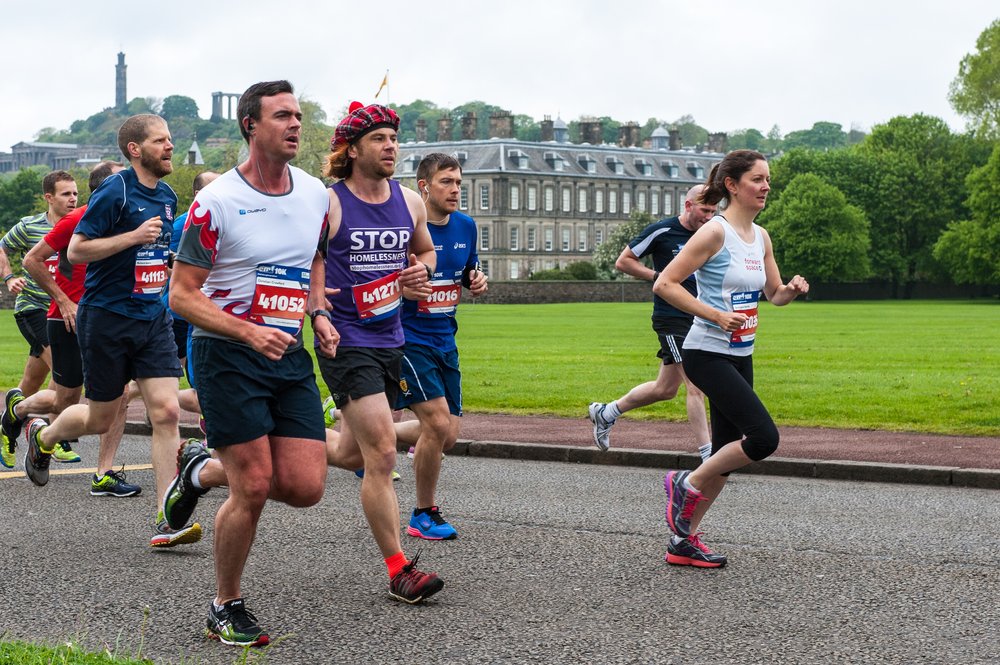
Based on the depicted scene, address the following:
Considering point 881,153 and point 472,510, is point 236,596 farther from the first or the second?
point 881,153

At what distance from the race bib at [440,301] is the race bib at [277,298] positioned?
8.08 feet

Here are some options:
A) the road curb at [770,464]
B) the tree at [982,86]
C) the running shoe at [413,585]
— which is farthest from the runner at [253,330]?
the tree at [982,86]

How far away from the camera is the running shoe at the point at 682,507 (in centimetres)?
734

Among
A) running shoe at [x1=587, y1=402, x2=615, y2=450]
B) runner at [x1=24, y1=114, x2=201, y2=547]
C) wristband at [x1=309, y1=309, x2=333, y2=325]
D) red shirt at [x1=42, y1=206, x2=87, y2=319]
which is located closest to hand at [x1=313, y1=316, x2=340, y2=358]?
wristband at [x1=309, y1=309, x2=333, y2=325]

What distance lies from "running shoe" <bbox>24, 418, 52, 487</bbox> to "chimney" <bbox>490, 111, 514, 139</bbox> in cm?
12514

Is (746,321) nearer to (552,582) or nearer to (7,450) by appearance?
(552,582)

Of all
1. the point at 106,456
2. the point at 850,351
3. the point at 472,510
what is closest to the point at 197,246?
the point at 472,510

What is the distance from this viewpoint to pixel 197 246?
5711 millimetres

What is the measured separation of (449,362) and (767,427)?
1.96 meters

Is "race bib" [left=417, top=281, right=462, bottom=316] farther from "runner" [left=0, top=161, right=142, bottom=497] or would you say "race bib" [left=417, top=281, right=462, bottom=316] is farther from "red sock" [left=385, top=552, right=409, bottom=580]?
"runner" [left=0, top=161, right=142, bottom=497]

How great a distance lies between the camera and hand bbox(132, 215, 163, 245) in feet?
26.1

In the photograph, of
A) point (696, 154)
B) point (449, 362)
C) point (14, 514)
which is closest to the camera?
point (449, 362)

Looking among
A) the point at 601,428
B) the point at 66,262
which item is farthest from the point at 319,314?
the point at 601,428

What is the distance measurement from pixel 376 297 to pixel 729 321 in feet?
5.57
